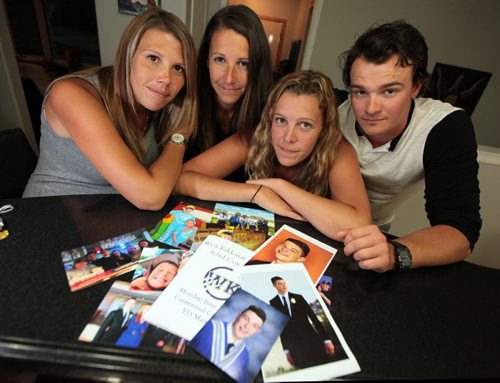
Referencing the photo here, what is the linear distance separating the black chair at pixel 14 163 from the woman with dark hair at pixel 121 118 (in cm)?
5

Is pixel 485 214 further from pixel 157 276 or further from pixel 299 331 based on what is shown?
pixel 157 276

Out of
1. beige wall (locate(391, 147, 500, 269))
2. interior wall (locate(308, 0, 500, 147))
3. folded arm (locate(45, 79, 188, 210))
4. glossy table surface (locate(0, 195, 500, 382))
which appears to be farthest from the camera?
interior wall (locate(308, 0, 500, 147))

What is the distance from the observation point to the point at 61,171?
3.68ft

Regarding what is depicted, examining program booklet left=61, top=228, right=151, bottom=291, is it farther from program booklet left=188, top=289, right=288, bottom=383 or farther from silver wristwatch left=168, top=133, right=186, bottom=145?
silver wristwatch left=168, top=133, right=186, bottom=145

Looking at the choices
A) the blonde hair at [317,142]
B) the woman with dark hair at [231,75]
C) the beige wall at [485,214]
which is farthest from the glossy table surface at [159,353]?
the beige wall at [485,214]

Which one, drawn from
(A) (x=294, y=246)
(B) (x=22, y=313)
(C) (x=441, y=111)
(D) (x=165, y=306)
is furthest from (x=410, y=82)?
(B) (x=22, y=313)

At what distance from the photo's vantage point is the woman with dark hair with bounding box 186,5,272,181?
125 centimetres

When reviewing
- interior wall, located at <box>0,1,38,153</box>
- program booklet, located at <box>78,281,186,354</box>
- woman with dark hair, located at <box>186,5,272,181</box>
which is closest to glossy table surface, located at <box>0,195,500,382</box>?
program booklet, located at <box>78,281,186,354</box>

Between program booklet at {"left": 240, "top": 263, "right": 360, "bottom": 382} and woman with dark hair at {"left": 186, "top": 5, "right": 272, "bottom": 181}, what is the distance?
0.81m

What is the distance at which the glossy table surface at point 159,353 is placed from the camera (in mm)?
491

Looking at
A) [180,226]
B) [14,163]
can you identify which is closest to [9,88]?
[14,163]

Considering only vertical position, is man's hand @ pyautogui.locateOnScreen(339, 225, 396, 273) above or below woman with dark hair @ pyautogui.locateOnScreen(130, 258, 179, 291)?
above

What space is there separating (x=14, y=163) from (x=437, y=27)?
340cm

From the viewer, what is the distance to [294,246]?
2.72ft
